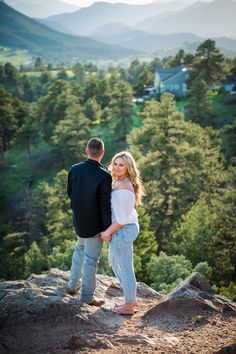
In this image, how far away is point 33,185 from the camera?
5197 centimetres

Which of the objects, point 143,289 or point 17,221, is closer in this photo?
point 143,289

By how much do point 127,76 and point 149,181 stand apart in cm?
8498

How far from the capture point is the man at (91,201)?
7227mm

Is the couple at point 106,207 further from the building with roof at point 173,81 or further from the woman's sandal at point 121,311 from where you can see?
the building with roof at point 173,81

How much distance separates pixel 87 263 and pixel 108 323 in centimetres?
118

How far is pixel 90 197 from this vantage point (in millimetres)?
7277

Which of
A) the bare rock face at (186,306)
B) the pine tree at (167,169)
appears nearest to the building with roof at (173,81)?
the pine tree at (167,169)

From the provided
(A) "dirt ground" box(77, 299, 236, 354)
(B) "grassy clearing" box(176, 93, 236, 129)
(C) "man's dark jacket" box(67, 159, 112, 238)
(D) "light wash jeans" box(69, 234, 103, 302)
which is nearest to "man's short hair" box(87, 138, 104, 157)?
(C) "man's dark jacket" box(67, 159, 112, 238)

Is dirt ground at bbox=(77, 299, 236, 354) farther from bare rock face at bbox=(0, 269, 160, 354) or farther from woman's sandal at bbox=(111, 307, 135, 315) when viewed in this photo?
bare rock face at bbox=(0, 269, 160, 354)

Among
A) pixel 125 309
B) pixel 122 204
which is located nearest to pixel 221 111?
pixel 125 309

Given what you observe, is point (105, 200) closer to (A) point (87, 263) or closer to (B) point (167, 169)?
(A) point (87, 263)

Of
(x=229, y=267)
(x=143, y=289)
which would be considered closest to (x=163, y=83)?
(x=229, y=267)

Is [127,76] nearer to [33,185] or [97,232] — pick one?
[33,185]

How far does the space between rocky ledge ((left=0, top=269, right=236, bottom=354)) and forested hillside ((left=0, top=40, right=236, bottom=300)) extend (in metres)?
7.41
